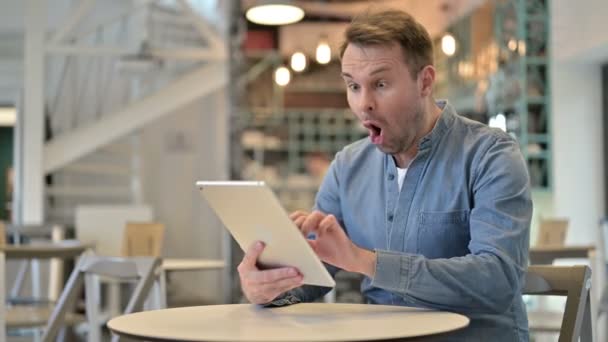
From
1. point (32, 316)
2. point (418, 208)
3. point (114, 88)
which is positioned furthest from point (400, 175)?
point (114, 88)

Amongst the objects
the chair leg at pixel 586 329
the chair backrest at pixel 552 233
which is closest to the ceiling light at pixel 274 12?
the chair backrest at pixel 552 233

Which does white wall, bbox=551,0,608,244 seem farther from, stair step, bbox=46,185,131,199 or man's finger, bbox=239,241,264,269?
man's finger, bbox=239,241,264,269

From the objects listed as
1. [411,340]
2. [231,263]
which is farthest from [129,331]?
[231,263]

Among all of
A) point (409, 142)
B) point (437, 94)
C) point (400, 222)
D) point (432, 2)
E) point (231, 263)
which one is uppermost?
point (432, 2)

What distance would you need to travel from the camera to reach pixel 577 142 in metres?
7.97

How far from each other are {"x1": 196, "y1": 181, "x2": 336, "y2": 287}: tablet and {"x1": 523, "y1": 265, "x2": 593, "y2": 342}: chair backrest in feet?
2.24

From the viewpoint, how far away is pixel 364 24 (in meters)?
2.02

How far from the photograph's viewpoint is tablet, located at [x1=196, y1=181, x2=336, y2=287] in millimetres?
1610

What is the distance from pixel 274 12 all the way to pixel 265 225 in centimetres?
532

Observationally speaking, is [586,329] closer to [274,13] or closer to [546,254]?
[546,254]

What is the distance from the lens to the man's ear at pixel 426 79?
2047 millimetres

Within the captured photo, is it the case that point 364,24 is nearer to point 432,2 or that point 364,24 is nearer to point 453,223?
point 453,223

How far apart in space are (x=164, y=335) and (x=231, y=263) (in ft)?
19.7

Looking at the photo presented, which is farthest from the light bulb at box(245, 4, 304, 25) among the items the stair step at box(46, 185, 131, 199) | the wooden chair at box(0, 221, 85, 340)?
the stair step at box(46, 185, 131, 199)
